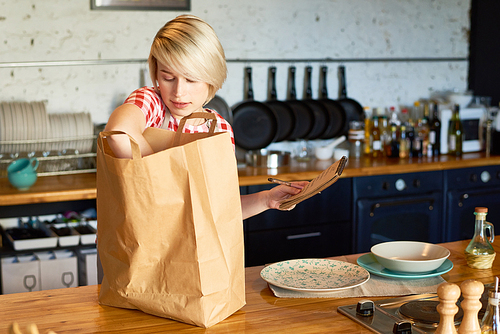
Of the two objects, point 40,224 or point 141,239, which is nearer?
point 141,239

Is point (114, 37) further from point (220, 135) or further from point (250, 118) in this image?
point (220, 135)

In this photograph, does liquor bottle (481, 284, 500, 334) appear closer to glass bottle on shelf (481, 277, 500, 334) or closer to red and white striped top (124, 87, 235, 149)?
glass bottle on shelf (481, 277, 500, 334)

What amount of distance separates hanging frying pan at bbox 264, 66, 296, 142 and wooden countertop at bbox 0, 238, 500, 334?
203cm

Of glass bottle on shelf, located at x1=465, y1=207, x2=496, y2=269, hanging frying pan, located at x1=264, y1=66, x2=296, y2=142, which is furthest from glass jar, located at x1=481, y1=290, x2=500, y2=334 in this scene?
hanging frying pan, located at x1=264, y1=66, x2=296, y2=142

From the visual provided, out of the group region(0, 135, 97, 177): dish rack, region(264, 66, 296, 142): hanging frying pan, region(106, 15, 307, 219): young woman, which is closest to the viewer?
region(106, 15, 307, 219): young woman

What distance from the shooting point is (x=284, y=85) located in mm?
3277

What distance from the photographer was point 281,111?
3.23 metres

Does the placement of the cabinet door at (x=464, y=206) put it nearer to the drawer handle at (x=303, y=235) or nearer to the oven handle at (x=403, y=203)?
the oven handle at (x=403, y=203)

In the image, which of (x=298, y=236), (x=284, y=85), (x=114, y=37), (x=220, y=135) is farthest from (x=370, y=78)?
(x=220, y=135)

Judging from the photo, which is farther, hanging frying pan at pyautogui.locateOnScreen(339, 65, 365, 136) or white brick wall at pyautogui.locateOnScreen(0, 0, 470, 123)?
hanging frying pan at pyautogui.locateOnScreen(339, 65, 365, 136)

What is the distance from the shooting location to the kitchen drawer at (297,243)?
8.82ft

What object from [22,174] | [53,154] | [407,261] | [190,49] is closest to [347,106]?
[53,154]

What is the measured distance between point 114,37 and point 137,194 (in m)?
2.11

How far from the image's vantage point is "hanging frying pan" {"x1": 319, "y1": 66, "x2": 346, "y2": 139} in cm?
332
